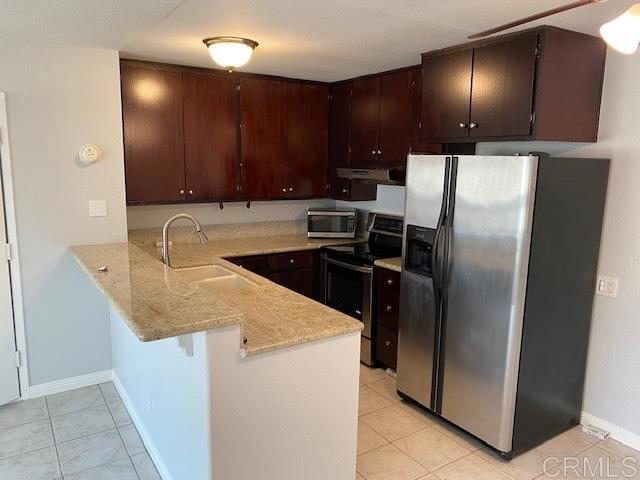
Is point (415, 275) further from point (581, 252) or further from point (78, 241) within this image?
point (78, 241)

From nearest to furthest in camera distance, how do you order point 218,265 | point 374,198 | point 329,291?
1. point 218,265
2. point 329,291
3. point 374,198

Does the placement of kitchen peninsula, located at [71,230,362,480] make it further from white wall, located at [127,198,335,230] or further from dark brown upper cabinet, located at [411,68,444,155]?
dark brown upper cabinet, located at [411,68,444,155]

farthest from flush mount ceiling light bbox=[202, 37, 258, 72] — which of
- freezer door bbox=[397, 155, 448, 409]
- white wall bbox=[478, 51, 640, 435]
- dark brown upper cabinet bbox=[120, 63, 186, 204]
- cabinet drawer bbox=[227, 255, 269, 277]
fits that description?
white wall bbox=[478, 51, 640, 435]

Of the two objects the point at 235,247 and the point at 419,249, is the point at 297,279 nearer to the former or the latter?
the point at 235,247

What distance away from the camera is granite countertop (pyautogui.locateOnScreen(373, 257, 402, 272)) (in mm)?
3381

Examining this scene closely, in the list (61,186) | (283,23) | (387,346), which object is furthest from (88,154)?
(387,346)

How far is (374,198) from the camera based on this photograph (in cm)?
444

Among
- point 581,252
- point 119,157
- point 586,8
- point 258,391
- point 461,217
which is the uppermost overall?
point 586,8

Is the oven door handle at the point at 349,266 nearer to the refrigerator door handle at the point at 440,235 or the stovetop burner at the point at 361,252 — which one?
the stovetop burner at the point at 361,252

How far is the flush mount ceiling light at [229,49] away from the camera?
9.14 feet

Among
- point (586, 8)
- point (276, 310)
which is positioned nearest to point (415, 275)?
point (276, 310)

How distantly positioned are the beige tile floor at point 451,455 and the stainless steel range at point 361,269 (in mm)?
770

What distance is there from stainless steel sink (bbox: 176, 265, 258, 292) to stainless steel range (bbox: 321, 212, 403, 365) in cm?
108

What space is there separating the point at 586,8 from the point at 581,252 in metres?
1.29
